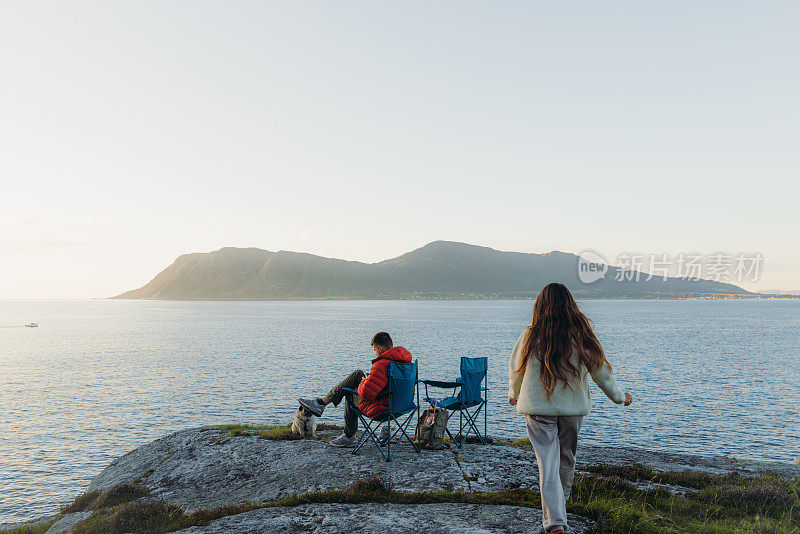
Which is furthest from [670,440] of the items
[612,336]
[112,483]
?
[612,336]

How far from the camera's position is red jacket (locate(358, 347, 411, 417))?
931cm

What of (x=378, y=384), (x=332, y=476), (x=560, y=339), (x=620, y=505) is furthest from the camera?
(x=378, y=384)

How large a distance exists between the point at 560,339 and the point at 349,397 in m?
5.84

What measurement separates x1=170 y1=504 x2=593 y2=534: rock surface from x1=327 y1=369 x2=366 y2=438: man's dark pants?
2.68 meters

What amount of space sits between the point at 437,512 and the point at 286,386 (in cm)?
3094

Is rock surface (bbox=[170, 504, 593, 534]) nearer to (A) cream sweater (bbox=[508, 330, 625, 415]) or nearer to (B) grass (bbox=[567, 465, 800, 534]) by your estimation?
(B) grass (bbox=[567, 465, 800, 534])

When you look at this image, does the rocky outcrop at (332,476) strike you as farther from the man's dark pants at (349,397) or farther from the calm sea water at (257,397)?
the calm sea water at (257,397)

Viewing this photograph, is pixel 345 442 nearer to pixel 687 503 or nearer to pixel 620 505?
pixel 620 505

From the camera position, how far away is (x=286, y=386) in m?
36.0

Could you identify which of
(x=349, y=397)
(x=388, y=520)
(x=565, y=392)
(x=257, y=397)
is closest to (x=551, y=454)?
(x=565, y=392)

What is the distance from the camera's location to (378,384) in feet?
30.7

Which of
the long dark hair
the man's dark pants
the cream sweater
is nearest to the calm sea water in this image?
the man's dark pants

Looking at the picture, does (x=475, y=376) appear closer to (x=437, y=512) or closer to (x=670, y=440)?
(x=437, y=512)

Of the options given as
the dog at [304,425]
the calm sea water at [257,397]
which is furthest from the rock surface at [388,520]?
the calm sea water at [257,397]
